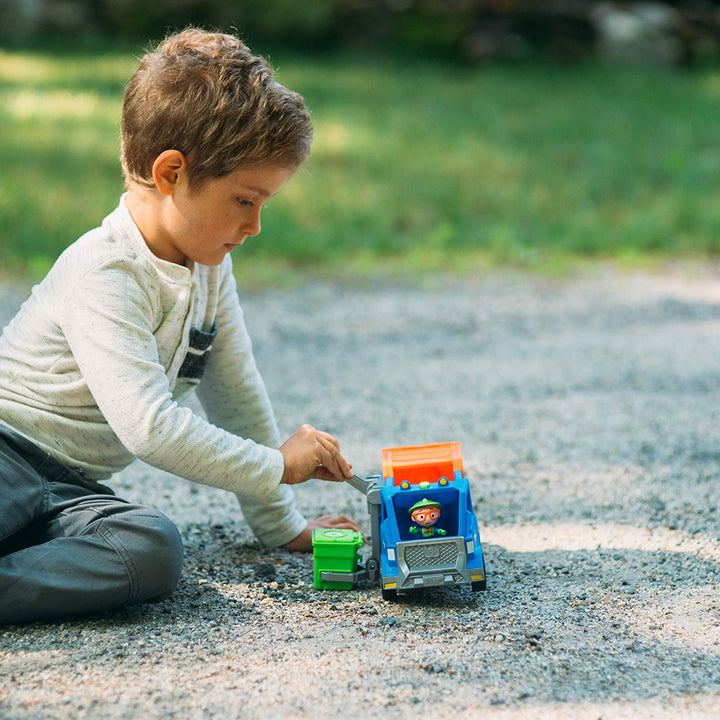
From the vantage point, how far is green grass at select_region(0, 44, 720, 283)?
5.99m

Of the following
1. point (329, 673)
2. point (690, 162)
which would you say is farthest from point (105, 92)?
point (329, 673)

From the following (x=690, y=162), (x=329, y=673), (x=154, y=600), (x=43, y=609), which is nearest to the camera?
(x=329, y=673)

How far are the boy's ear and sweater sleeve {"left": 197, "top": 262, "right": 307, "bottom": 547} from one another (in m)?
0.33

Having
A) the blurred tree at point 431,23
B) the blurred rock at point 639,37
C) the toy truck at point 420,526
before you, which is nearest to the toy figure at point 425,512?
the toy truck at point 420,526

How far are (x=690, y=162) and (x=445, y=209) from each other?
7.12 feet

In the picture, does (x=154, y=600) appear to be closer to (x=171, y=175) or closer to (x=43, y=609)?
(x=43, y=609)

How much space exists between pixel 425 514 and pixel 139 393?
0.63m

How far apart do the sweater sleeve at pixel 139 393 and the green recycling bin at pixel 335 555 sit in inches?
7.5

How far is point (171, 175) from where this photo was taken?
6.64 ft

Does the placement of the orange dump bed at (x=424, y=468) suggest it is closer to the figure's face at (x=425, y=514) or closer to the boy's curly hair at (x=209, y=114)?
the figure's face at (x=425, y=514)

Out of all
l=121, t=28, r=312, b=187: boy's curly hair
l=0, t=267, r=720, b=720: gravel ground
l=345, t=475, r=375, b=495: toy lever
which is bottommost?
l=0, t=267, r=720, b=720: gravel ground

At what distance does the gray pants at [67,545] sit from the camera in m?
1.90

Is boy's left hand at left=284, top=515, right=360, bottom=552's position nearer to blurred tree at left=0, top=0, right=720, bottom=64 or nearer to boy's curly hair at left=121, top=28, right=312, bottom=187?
boy's curly hair at left=121, top=28, right=312, bottom=187

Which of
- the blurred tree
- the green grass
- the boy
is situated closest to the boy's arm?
the boy
